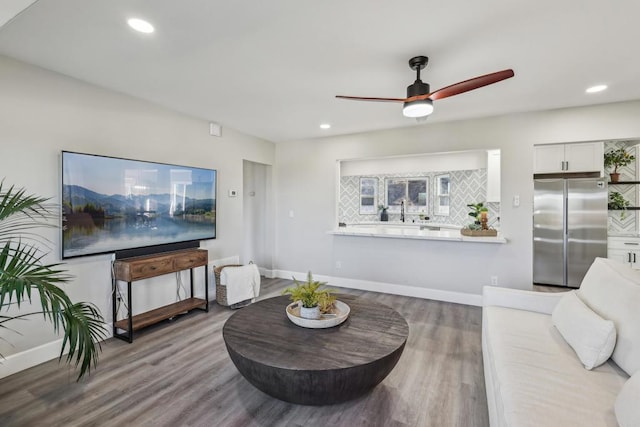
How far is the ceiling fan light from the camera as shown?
→ 2232 mm

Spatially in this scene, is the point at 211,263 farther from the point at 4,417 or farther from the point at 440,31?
the point at 440,31

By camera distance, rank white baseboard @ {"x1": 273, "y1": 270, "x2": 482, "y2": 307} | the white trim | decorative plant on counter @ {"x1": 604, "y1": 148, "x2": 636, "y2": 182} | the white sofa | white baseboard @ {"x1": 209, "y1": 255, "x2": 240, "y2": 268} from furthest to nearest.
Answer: decorative plant on counter @ {"x1": 604, "y1": 148, "x2": 636, "y2": 182} < white baseboard @ {"x1": 209, "y1": 255, "x2": 240, "y2": 268} < white baseboard @ {"x1": 273, "y1": 270, "x2": 482, "y2": 307} < the white trim < the white sofa

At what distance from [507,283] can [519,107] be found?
2.20 metres

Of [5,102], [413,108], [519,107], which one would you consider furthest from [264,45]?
[519,107]

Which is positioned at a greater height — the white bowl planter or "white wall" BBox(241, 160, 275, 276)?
"white wall" BBox(241, 160, 275, 276)

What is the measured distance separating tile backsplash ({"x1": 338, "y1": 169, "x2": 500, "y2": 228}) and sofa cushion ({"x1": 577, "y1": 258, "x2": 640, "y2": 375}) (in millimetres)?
3311

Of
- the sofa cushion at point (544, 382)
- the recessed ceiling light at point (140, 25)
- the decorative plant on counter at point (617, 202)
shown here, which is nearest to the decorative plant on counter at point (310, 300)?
the sofa cushion at point (544, 382)

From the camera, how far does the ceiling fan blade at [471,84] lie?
1.84 meters

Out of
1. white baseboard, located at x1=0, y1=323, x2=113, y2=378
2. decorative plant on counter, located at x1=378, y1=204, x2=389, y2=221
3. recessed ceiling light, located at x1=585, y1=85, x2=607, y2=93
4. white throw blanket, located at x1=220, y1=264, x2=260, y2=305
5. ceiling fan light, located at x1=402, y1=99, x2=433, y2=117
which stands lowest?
white baseboard, located at x1=0, y1=323, x2=113, y2=378

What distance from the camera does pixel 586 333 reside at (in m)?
1.72

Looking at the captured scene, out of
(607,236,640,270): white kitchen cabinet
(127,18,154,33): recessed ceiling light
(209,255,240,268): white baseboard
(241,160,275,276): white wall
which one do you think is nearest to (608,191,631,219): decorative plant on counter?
(607,236,640,270): white kitchen cabinet

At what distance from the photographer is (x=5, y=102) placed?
92.7 inches

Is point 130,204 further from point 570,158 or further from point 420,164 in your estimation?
point 570,158

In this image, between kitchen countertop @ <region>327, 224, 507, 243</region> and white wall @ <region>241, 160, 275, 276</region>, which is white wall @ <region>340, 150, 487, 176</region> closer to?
kitchen countertop @ <region>327, 224, 507, 243</region>
